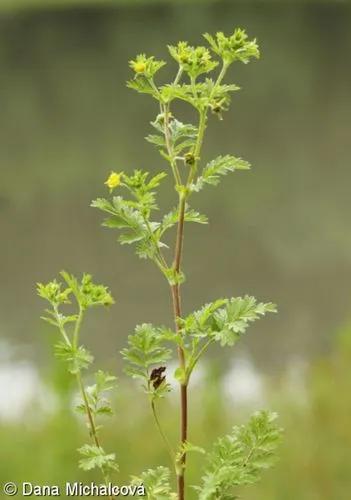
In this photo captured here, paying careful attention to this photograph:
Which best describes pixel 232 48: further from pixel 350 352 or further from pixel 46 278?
pixel 46 278

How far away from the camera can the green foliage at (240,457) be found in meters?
0.74

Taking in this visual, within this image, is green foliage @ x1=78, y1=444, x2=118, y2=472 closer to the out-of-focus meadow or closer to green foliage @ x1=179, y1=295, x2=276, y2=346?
green foliage @ x1=179, y1=295, x2=276, y2=346

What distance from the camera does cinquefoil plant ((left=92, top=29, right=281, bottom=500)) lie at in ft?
2.42

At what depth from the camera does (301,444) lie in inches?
155

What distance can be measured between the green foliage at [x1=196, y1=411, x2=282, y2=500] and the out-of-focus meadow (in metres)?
2.11

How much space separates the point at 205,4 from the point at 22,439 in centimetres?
1931

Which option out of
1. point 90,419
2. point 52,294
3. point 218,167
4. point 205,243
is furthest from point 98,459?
point 205,243

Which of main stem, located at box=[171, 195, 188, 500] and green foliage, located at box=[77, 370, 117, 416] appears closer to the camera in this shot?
main stem, located at box=[171, 195, 188, 500]

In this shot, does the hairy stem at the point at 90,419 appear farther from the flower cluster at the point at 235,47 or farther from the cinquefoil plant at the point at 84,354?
the flower cluster at the point at 235,47

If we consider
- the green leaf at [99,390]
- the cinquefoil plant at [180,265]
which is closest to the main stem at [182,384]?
the cinquefoil plant at [180,265]

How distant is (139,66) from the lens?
778 mm

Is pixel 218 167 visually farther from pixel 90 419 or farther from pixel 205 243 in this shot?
pixel 205 243

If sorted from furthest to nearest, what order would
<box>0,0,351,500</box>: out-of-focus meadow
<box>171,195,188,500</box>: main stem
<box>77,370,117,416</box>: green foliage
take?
<box>0,0,351,500</box>: out-of-focus meadow < <box>77,370,117,416</box>: green foliage < <box>171,195,188,500</box>: main stem

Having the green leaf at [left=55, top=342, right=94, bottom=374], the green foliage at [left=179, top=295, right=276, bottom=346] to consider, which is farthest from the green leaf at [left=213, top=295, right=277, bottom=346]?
the green leaf at [left=55, top=342, right=94, bottom=374]
